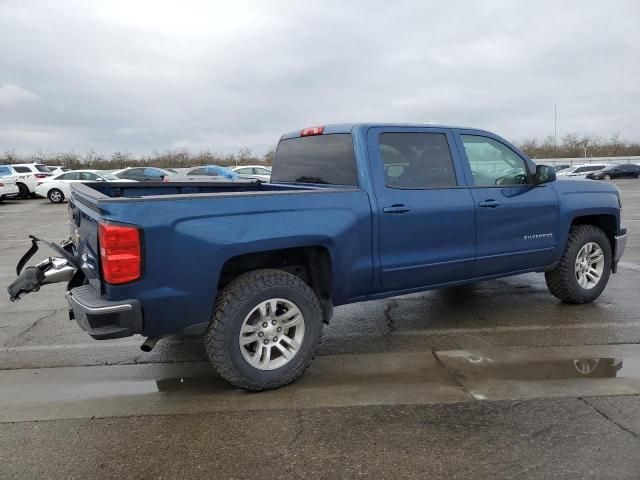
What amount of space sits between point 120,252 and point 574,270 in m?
4.50

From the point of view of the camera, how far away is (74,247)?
4195 mm

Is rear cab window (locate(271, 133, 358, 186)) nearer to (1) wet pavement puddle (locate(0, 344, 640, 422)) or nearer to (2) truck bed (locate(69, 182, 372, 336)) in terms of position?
(2) truck bed (locate(69, 182, 372, 336))

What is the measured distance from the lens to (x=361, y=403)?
137 inches

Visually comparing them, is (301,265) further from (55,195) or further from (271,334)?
(55,195)

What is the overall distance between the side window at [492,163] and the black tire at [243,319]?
2043mm

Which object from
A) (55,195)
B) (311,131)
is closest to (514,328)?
(311,131)

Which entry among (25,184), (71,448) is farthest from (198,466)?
(25,184)

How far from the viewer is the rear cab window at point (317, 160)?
14.1 feet

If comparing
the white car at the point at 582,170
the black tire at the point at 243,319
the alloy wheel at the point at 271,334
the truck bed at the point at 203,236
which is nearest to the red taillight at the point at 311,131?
the truck bed at the point at 203,236

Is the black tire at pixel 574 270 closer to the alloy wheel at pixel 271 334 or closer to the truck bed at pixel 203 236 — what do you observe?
the truck bed at pixel 203 236

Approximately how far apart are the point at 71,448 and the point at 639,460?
3.08m

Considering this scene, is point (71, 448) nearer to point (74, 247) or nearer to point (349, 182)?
point (74, 247)

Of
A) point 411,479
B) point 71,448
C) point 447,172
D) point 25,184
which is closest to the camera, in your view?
point 411,479

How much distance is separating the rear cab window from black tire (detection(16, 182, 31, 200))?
23.7 meters
